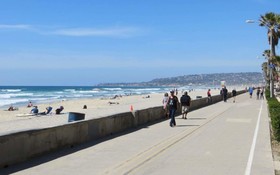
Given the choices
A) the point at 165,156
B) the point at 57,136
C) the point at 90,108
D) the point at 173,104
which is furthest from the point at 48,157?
the point at 90,108

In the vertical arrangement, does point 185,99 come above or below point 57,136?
above

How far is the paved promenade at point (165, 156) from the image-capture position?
32.4 ft

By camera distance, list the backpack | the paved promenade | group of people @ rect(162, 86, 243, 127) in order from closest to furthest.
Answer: the paved promenade → group of people @ rect(162, 86, 243, 127) → the backpack

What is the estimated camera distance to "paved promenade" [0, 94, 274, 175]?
9.88 meters

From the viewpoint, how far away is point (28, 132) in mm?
11242

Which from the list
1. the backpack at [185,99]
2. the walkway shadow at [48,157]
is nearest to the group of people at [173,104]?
the backpack at [185,99]

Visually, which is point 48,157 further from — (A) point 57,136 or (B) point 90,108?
(B) point 90,108

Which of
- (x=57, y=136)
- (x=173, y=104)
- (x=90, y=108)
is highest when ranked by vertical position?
(x=173, y=104)

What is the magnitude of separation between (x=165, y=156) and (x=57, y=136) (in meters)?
3.05

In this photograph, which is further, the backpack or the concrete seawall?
the backpack

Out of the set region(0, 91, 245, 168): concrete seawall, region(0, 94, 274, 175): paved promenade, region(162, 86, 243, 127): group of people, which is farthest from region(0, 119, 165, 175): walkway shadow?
region(162, 86, 243, 127): group of people

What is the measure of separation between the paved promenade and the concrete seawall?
254 mm

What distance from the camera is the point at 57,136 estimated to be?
508 inches

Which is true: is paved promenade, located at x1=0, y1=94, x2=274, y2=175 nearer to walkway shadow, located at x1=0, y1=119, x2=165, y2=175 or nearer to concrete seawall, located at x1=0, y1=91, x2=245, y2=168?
walkway shadow, located at x1=0, y1=119, x2=165, y2=175
